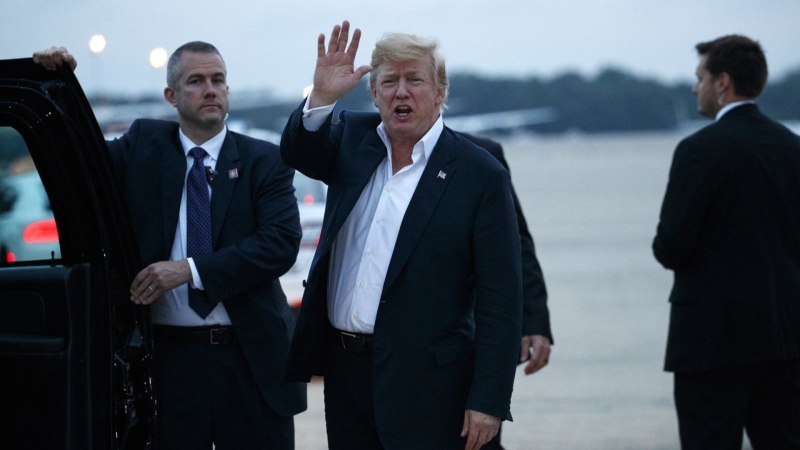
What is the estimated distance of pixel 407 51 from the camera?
122 inches

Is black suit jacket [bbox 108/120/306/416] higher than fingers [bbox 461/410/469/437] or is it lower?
higher

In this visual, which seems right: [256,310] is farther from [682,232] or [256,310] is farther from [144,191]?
[682,232]

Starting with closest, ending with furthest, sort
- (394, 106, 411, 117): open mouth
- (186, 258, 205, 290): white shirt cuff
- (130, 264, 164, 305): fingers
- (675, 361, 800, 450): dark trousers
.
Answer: (394, 106, 411, 117): open mouth < (130, 264, 164, 305): fingers < (186, 258, 205, 290): white shirt cuff < (675, 361, 800, 450): dark trousers

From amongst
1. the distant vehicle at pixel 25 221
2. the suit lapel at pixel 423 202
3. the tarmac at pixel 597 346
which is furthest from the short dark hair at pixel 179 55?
the distant vehicle at pixel 25 221

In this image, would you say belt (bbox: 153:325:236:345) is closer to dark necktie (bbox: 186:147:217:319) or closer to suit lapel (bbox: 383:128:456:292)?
dark necktie (bbox: 186:147:217:319)

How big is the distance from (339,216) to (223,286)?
0.61 m

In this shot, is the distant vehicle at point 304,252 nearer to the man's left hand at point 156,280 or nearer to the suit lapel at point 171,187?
the suit lapel at point 171,187

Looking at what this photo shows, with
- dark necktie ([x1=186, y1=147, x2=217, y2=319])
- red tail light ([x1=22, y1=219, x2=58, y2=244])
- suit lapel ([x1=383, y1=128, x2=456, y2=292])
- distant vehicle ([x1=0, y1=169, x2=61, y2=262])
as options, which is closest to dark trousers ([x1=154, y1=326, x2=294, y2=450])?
dark necktie ([x1=186, y1=147, x2=217, y2=319])

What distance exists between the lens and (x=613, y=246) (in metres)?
14.0

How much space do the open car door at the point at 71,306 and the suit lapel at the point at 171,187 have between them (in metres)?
0.34

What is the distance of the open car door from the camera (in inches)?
112

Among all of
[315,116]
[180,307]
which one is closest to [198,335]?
[180,307]

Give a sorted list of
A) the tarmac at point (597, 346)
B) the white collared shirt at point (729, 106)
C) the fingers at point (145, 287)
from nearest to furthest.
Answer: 1. the fingers at point (145, 287)
2. the white collared shirt at point (729, 106)
3. the tarmac at point (597, 346)

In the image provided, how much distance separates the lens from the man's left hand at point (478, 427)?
3006 millimetres
